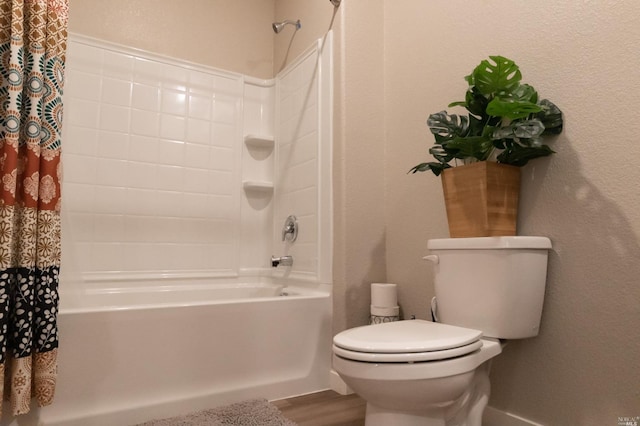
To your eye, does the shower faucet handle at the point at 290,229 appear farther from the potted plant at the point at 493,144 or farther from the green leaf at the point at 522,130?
the green leaf at the point at 522,130

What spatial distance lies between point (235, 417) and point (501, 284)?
1109mm

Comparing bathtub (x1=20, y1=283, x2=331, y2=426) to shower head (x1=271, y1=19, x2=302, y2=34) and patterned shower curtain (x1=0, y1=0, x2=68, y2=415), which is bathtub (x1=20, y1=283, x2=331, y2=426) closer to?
patterned shower curtain (x1=0, y1=0, x2=68, y2=415)

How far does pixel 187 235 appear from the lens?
2.46 meters

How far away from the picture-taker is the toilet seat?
1.16m

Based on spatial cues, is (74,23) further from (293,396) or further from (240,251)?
(293,396)

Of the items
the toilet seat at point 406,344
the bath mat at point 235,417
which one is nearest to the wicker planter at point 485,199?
the toilet seat at point 406,344

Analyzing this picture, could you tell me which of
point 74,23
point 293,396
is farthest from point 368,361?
point 74,23

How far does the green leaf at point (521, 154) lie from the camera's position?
142cm

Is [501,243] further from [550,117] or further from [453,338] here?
[550,117]

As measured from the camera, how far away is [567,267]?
4.59ft

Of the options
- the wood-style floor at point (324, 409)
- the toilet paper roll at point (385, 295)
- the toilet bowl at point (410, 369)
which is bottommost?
the wood-style floor at point (324, 409)

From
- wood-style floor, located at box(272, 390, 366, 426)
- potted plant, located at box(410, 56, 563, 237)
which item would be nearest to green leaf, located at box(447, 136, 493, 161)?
potted plant, located at box(410, 56, 563, 237)

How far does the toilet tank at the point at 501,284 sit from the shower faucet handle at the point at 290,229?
3.59 ft

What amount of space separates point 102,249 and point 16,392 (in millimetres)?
947
